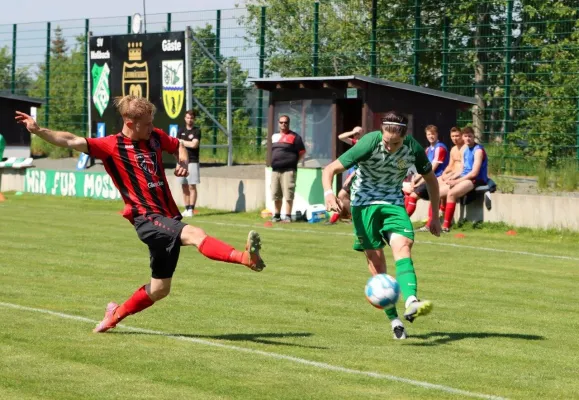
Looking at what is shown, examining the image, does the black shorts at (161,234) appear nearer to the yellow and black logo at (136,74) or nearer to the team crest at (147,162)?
the team crest at (147,162)

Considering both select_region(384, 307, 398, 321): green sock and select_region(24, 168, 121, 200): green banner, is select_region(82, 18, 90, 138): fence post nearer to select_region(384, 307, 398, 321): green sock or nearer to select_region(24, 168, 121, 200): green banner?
select_region(24, 168, 121, 200): green banner

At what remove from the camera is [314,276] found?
14117mm

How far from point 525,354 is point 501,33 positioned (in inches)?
626

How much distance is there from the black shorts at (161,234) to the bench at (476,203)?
1229cm

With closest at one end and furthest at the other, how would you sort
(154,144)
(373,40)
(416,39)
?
(154,144)
(416,39)
(373,40)

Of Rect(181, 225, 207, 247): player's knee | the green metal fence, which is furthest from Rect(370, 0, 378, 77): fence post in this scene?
Rect(181, 225, 207, 247): player's knee

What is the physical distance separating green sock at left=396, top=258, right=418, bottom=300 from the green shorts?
268 millimetres

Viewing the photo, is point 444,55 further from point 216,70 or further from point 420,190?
point 216,70

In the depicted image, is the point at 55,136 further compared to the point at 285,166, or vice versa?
the point at 285,166

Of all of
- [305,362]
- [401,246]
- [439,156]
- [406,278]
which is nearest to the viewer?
[305,362]

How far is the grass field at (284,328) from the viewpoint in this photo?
7441 mm

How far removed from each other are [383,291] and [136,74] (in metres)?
21.7

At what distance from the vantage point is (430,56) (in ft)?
83.5

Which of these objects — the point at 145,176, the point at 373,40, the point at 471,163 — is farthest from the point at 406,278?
the point at 373,40
